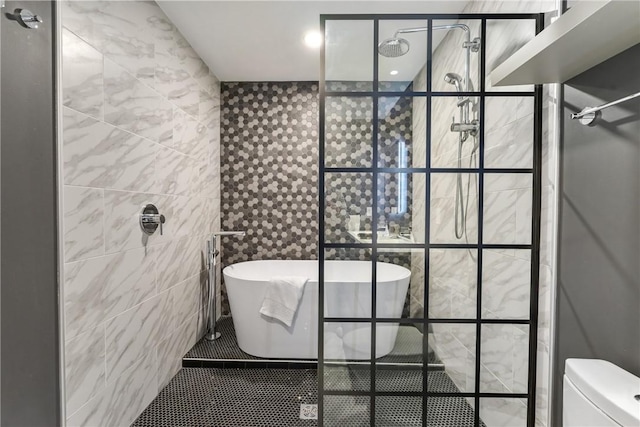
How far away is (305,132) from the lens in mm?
3342

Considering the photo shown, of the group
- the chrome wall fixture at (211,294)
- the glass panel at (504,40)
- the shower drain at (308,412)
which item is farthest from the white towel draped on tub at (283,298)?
the glass panel at (504,40)

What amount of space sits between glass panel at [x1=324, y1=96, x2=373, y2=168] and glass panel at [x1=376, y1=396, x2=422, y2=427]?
1.25 metres

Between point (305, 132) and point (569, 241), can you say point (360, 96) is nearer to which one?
point (569, 241)

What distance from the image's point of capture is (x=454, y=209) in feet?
5.10

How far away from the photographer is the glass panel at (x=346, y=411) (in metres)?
1.61

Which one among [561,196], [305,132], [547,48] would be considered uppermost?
[305,132]

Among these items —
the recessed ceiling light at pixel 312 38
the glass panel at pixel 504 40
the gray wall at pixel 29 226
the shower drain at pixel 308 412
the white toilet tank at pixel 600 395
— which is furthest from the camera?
the recessed ceiling light at pixel 312 38

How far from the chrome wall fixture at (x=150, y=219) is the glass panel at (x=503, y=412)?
2188mm

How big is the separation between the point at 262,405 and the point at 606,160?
2203 mm

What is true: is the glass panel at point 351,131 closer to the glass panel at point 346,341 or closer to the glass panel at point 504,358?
the glass panel at point 346,341

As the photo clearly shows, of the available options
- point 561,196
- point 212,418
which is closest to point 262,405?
point 212,418

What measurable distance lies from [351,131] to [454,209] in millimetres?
665

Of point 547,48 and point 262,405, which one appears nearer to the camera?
point 547,48

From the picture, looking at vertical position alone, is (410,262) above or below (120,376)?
above
